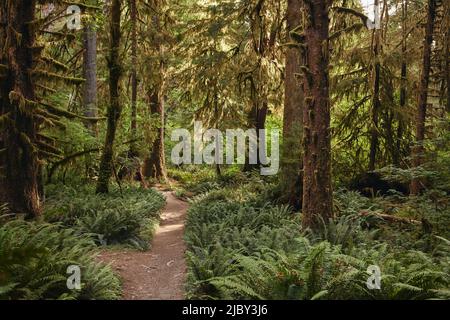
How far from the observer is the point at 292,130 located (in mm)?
11547

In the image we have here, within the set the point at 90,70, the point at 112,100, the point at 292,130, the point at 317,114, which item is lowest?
the point at 292,130

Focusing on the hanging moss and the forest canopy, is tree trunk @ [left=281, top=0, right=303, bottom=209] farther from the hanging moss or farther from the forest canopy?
the hanging moss

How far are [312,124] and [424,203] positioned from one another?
372cm

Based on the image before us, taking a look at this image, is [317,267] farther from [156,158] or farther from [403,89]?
[156,158]

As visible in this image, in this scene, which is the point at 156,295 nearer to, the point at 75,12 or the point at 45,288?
the point at 45,288

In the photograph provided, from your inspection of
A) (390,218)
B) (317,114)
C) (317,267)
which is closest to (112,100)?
(317,114)

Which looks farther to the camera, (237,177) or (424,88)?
(237,177)

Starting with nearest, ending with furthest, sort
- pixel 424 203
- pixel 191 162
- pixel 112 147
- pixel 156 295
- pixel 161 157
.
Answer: pixel 156 295 < pixel 424 203 < pixel 112 147 < pixel 161 157 < pixel 191 162

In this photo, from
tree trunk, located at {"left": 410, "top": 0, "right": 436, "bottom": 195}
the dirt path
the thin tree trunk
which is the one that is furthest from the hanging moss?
the thin tree trunk

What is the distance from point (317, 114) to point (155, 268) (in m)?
4.43

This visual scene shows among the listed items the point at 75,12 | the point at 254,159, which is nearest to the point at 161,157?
the point at 254,159

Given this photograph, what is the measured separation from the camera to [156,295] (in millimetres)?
6578
